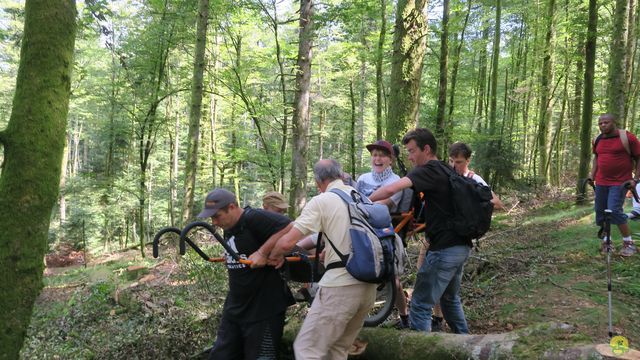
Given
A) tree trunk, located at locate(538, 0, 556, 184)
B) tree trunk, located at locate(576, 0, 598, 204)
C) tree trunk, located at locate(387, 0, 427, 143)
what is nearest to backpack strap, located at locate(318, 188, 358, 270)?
tree trunk, located at locate(387, 0, 427, 143)

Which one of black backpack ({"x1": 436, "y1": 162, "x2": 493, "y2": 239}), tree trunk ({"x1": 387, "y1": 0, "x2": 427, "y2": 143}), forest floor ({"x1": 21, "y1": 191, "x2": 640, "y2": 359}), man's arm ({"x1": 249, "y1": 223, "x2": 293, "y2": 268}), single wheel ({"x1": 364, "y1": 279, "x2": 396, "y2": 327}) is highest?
tree trunk ({"x1": 387, "y1": 0, "x2": 427, "y2": 143})

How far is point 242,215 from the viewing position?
3875 millimetres

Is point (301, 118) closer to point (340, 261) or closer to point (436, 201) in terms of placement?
point (436, 201)

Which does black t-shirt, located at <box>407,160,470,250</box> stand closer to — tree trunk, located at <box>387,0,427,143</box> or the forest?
the forest

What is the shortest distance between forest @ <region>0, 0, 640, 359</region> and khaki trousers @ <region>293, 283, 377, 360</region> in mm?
2911

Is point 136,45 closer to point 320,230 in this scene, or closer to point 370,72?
point 370,72

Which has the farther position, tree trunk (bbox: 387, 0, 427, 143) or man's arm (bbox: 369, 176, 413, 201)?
tree trunk (bbox: 387, 0, 427, 143)

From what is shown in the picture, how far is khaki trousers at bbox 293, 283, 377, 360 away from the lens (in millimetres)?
3209

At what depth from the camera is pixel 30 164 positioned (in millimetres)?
4039

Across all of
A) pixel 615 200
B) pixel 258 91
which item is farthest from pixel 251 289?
pixel 258 91

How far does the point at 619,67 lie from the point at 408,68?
548 centimetres

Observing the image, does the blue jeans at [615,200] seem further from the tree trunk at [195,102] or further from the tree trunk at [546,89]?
the tree trunk at [546,89]

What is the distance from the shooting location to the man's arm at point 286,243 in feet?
10.6

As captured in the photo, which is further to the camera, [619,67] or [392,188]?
[619,67]
